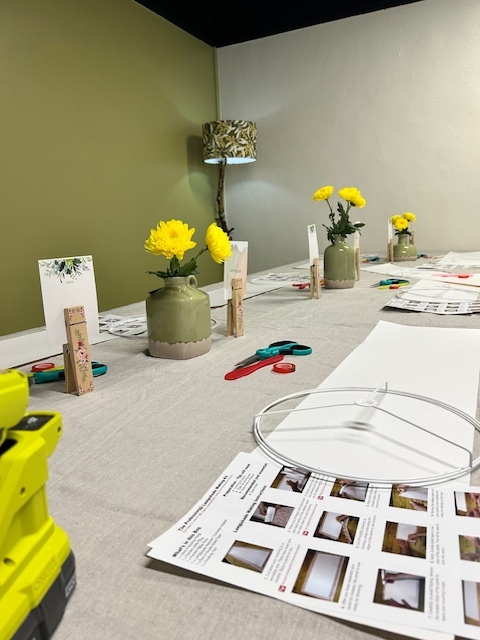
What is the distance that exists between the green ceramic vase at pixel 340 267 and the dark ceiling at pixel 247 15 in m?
2.64

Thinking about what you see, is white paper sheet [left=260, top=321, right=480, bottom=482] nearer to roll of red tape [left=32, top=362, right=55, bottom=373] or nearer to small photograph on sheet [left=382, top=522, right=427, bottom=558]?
small photograph on sheet [left=382, top=522, right=427, bottom=558]

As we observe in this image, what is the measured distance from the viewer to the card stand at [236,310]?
119 centimetres

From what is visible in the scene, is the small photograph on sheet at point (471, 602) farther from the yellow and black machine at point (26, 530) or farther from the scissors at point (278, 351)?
the scissors at point (278, 351)

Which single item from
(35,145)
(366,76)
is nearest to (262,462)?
(35,145)

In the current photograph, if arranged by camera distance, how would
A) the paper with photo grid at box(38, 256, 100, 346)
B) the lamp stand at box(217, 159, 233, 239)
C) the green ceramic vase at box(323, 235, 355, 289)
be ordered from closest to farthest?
the paper with photo grid at box(38, 256, 100, 346) → the green ceramic vase at box(323, 235, 355, 289) → the lamp stand at box(217, 159, 233, 239)

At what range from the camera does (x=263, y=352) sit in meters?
1.03

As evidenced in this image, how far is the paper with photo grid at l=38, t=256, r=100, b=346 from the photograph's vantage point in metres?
0.82

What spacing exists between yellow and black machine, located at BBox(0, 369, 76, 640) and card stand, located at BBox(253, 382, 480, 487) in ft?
0.96

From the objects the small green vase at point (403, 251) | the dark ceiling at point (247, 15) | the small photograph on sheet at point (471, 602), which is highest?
the dark ceiling at point (247, 15)


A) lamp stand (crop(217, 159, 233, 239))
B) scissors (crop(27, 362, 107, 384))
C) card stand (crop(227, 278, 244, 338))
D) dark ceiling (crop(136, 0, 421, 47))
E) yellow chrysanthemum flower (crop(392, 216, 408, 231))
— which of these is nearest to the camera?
scissors (crop(27, 362, 107, 384))

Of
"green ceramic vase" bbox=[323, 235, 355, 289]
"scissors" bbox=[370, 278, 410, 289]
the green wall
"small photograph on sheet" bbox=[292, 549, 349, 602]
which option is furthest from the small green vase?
"small photograph on sheet" bbox=[292, 549, 349, 602]

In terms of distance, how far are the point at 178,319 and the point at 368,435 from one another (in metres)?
0.48

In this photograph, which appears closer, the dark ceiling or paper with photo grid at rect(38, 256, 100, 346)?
paper with photo grid at rect(38, 256, 100, 346)

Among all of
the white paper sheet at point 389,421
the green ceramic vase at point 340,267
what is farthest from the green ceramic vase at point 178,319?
the green ceramic vase at point 340,267
